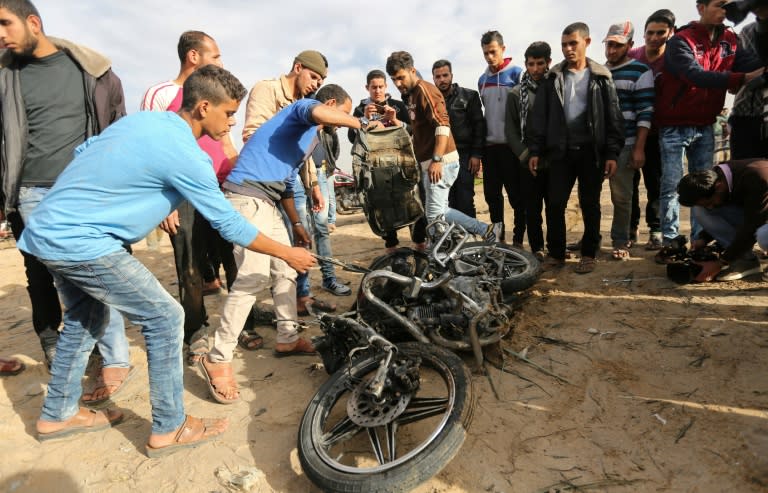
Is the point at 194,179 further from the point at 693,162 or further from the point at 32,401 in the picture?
the point at 693,162

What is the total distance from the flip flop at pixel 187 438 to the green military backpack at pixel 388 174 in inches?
86.2

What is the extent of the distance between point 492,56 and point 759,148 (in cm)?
272

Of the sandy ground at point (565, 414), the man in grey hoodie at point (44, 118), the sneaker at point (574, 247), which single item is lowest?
the sandy ground at point (565, 414)

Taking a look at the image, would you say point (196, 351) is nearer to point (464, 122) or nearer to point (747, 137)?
point (464, 122)

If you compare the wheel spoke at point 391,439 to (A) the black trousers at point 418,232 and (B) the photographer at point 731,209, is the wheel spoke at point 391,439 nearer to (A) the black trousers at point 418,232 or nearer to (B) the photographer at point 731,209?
(A) the black trousers at point 418,232

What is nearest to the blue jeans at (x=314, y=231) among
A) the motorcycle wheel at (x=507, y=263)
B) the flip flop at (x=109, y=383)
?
the motorcycle wheel at (x=507, y=263)

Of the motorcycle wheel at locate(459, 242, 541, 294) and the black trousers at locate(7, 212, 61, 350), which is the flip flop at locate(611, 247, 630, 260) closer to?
the motorcycle wheel at locate(459, 242, 541, 294)

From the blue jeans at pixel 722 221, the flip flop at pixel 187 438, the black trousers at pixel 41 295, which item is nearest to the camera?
the flip flop at pixel 187 438

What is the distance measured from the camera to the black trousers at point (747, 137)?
372 centimetres

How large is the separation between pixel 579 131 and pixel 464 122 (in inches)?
55.8

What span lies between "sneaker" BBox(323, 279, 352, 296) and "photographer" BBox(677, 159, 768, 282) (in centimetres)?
316

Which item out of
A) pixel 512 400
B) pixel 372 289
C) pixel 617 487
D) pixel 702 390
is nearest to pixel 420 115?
pixel 372 289

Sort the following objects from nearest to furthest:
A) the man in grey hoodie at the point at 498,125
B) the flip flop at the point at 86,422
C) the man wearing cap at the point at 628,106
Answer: the flip flop at the point at 86,422 → the man wearing cap at the point at 628,106 → the man in grey hoodie at the point at 498,125

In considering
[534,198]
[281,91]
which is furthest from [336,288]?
[534,198]
